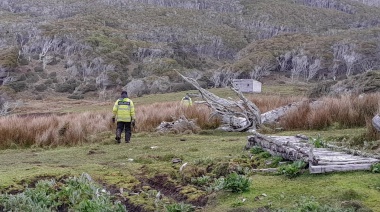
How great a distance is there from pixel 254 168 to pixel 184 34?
118m

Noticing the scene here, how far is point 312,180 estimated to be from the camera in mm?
5820

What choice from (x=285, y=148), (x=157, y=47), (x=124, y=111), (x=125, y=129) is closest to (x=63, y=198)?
(x=285, y=148)

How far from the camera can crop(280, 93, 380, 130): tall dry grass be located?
12.3m

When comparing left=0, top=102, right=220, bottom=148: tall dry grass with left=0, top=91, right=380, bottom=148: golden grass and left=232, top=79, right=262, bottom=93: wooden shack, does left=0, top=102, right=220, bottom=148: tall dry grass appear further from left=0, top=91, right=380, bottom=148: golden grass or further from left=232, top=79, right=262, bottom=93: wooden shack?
left=232, top=79, right=262, bottom=93: wooden shack

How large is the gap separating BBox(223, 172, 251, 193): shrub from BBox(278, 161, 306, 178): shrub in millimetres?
614

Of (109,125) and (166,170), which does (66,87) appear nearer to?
(109,125)

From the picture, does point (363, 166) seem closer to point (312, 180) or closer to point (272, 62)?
point (312, 180)

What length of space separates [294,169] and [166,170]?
2.30 metres

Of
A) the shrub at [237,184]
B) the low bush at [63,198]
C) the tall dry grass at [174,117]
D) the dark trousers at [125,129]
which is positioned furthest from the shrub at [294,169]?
the tall dry grass at [174,117]

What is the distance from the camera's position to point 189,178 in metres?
6.83

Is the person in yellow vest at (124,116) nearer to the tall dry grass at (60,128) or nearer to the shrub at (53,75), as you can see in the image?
the tall dry grass at (60,128)

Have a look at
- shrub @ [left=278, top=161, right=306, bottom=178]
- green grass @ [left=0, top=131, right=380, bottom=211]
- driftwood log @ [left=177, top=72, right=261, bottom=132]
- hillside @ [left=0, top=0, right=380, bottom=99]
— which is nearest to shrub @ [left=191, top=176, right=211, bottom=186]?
green grass @ [left=0, top=131, right=380, bottom=211]

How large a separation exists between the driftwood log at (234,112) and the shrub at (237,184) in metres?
7.79

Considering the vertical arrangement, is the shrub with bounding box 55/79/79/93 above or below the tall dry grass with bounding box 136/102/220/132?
below
